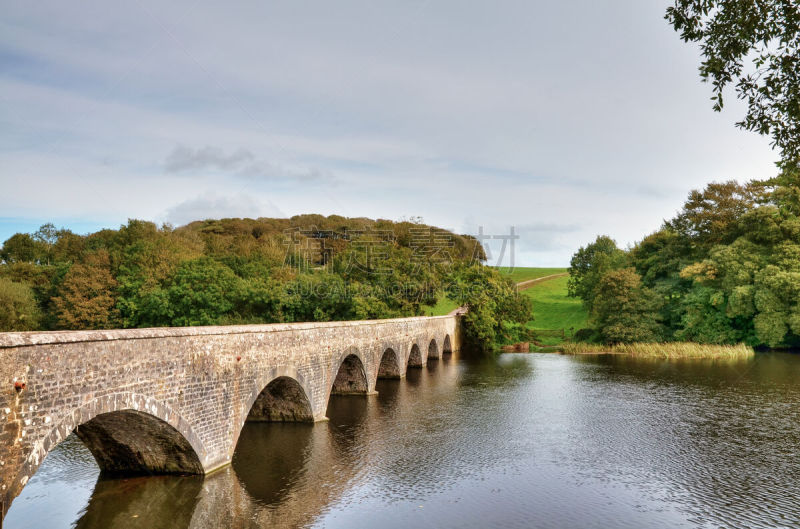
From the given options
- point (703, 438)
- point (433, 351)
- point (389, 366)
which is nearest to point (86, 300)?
point (389, 366)

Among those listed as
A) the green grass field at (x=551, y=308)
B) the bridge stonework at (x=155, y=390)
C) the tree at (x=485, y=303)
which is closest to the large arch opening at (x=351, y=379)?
the bridge stonework at (x=155, y=390)

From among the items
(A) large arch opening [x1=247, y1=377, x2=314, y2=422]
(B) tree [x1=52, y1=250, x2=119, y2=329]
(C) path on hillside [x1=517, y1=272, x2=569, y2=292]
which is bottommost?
(A) large arch opening [x1=247, y1=377, x2=314, y2=422]

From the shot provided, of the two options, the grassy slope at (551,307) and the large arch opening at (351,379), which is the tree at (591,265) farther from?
the large arch opening at (351,379)

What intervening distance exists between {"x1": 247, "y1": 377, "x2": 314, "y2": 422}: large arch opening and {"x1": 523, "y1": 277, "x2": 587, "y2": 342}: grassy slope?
4060 cm

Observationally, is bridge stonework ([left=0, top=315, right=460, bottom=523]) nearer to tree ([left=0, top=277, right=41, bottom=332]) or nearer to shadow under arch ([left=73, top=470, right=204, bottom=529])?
shadow under arch ([left=73, top=470, right=204, bottom=529])

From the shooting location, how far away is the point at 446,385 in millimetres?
29969

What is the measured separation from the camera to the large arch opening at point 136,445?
11.9 m

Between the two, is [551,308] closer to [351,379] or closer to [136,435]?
[351,379]

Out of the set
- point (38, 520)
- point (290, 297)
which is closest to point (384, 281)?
point (290, 297)

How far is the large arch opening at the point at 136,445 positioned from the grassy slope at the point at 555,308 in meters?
47.0

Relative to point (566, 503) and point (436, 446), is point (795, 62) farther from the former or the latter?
point (436, 446)

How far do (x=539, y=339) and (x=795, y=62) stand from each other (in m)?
47.5

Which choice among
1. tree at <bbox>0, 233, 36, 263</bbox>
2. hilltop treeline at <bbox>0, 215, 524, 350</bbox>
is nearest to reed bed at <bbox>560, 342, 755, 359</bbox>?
hilltop treeline at <bbox>0, 215, 524, 350</bbox>

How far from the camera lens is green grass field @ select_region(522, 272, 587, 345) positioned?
6325 centimetres
